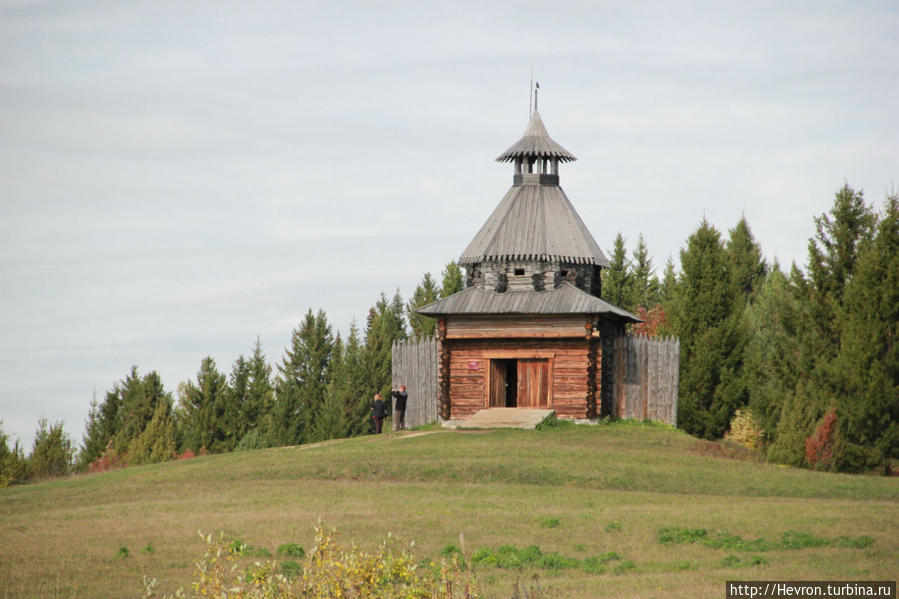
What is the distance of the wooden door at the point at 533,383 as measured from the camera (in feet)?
124

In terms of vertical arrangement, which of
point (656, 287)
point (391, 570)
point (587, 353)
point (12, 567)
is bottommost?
point (12, 567)

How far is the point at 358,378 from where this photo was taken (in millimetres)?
62156

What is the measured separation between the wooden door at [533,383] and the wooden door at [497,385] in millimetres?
828

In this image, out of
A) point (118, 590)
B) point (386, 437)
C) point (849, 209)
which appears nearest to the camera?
point (118, 590)

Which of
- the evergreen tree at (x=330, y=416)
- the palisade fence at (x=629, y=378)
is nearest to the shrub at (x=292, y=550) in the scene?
the palisade fence at (x=629, y=378)

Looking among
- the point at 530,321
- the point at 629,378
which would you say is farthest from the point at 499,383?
the point at 629,378

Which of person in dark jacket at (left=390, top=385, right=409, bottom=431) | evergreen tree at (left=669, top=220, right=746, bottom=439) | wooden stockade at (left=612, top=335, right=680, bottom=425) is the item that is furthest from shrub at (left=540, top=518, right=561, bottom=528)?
evergreen tree at (left=669, top=220, right=746, bottom=439)

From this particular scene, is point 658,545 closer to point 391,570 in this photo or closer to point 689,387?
point 391,570

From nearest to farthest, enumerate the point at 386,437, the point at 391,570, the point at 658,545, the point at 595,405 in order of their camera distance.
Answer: the point at 391,570
the point at 658,545
the point at 386,437
the point at 595,405

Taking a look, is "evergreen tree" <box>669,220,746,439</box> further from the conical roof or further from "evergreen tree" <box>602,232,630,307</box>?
"evergreen tree" <box>602,232,630,307</box>

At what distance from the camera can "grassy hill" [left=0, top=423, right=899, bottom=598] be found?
1578cm

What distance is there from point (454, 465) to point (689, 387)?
61.2ft

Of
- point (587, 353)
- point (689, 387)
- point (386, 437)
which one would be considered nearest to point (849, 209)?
point (689, 387)

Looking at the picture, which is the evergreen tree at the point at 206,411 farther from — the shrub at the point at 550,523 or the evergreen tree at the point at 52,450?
the shrub at the point at 550,523
